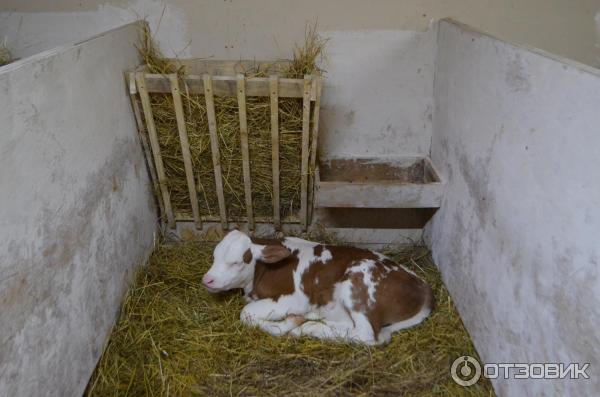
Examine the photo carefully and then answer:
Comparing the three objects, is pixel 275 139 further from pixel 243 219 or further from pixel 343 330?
pixel 343 330

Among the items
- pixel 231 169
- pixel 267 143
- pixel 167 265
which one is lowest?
pixel 167 265

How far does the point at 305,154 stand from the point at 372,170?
2.78ft

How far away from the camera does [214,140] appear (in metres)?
3.63

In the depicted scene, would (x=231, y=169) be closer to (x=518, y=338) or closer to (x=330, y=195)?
(x=330, y=195)

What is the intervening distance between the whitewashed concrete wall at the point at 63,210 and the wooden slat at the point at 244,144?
844mm

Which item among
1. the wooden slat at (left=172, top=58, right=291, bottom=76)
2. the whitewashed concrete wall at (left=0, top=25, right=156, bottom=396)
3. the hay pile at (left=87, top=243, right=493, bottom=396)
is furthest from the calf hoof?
the wooden slat at (left=172, top=58, right=291, bottom=76)

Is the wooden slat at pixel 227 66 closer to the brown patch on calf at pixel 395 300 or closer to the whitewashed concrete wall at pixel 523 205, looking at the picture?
the whitewashed concrete wall at pixel 523 205

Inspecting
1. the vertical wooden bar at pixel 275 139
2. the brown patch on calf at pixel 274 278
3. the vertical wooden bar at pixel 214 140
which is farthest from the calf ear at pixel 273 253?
the vertical wooden bar at pixel 214 140

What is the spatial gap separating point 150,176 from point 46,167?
5.44ft

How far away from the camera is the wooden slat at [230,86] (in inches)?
133

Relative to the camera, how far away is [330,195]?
3682mm

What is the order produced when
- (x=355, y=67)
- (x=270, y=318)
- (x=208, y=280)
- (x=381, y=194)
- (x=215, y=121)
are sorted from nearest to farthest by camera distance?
(x=208, y=280)
(x=270, y=318)
(x=215, y=121)
(x=381, y=194)
(x=355, y=67)

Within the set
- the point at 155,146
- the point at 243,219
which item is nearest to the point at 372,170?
the point at 243,219

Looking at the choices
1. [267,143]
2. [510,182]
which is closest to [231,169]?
[267,143]
